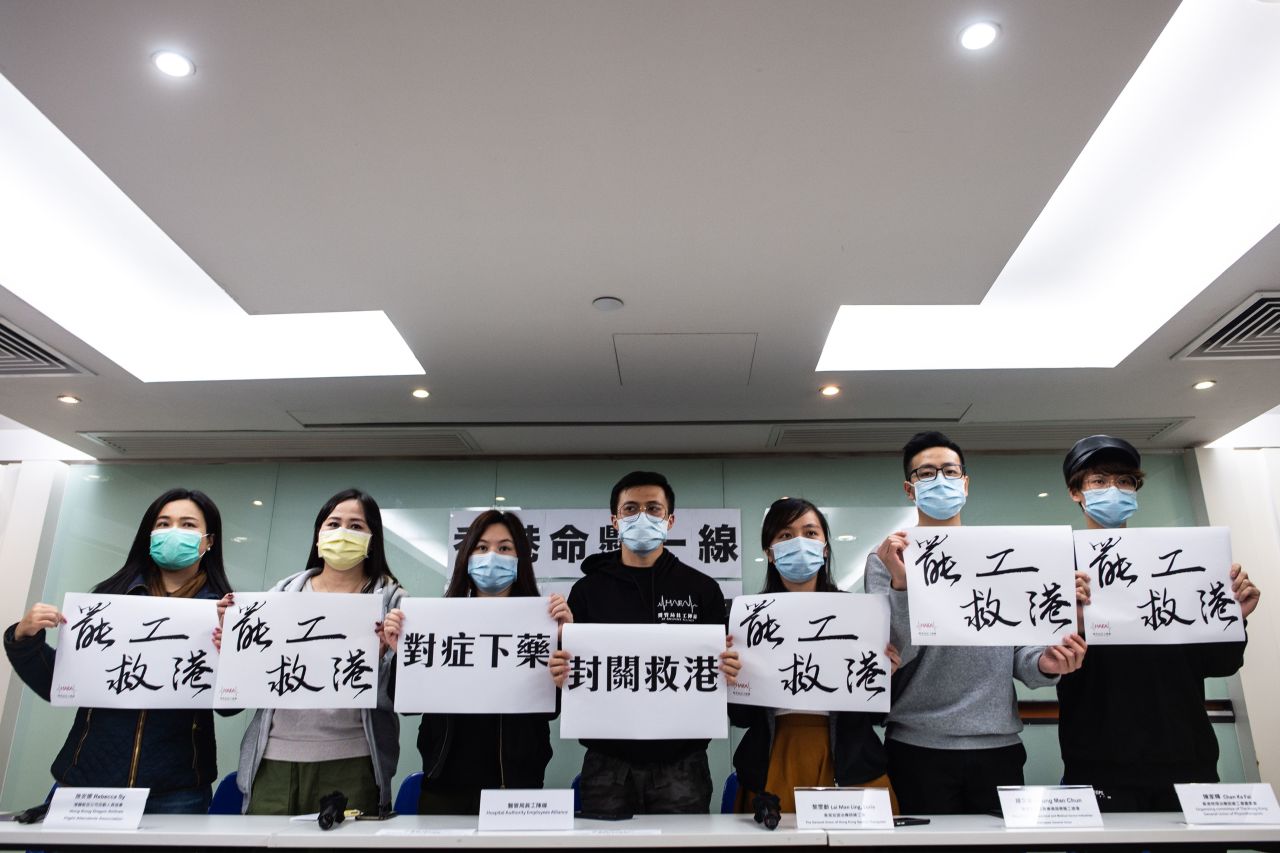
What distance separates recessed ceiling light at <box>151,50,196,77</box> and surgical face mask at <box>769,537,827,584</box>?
1.92 meters

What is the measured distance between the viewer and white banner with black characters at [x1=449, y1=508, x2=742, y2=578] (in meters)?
4.39

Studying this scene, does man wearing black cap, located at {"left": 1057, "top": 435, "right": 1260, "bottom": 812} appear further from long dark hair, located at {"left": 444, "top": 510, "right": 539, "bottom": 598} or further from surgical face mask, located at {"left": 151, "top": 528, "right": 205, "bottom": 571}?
surgical face mask, located at {"left": 151, "top": 528, "right": 205, "bottom": 571}

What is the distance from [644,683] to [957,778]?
0.82 meters

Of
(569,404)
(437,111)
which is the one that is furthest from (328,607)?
(569,404)

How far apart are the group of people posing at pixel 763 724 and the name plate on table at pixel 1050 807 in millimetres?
351

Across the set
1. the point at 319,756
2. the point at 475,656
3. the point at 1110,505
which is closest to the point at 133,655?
the point at 319,756

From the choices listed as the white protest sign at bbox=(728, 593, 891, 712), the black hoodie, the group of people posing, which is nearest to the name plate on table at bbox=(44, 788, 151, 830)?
the group of people posing

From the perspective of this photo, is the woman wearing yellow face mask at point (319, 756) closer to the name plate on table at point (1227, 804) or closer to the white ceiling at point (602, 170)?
the white ceiling at point (602, 170)

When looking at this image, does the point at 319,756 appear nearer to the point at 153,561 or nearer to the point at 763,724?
the point at 153,561

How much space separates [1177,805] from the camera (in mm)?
1921

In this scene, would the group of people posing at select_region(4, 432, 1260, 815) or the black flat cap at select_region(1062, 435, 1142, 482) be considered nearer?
the group of people posing at select_region(4, 432, 1260, 815)

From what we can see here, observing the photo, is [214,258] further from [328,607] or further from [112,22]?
[328,607]

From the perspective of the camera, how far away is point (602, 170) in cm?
225

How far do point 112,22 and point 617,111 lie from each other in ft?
3.74
